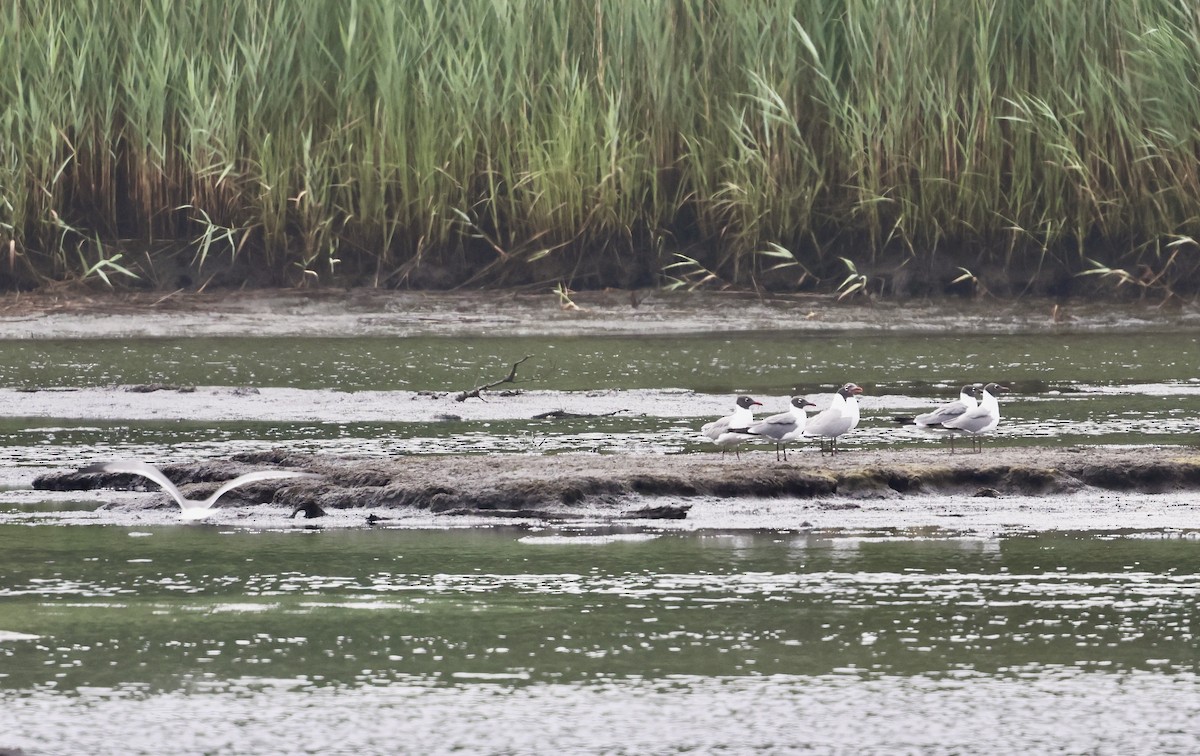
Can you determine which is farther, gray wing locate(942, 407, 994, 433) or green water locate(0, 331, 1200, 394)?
green water locate(0, 331, 1200, 394)

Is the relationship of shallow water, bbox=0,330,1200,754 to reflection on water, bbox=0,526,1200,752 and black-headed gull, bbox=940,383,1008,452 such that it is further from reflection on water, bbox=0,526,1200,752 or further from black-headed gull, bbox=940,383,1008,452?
black-headed gull, bbox=940,383,1008,452

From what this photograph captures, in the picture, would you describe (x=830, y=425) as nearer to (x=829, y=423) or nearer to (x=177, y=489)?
(x=829, y=423)

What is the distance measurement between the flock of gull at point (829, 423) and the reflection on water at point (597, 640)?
1703mm

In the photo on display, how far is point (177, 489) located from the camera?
8.21m

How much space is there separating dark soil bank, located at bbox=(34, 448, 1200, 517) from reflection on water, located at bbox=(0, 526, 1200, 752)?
487mm

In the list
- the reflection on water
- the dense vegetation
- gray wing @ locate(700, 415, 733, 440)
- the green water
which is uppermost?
the dense vegetation

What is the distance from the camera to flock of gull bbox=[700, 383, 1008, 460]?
29.5 ft

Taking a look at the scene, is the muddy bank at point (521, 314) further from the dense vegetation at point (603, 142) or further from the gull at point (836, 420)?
the gull at point (836, 420)

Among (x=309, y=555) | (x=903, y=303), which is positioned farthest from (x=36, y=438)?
(x=903, y=303)

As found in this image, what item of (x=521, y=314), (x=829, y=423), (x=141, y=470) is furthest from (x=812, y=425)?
(x=521, y=314)

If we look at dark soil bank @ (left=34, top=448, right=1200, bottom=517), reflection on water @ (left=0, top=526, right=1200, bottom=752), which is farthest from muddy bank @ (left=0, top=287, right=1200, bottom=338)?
reflection on water @ (left=0, top=526, right=1200, bottom=752)

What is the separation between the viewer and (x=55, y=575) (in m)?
6.68

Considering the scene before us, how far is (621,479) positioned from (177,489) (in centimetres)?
156

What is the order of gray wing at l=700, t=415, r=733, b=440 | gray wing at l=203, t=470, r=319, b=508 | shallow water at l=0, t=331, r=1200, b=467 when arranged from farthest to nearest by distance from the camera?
1. shallow water at l=0, t=331, r=1200, b=467
2. gray wing at l=700, t=415, r=733, b=440
3. gray wing at l=203, t=470, r=319, b=508
